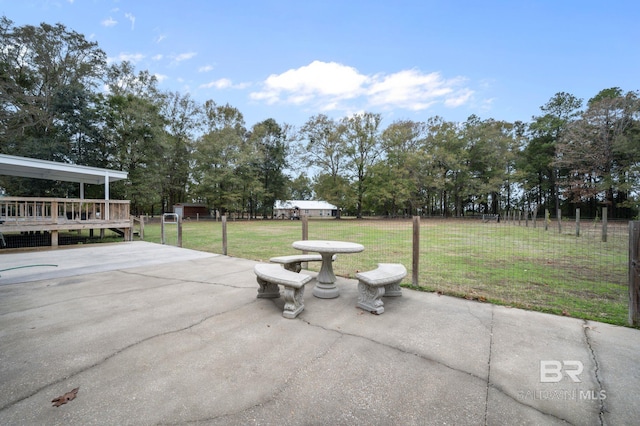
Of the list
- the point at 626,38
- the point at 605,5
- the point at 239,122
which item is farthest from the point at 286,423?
the point at 239,122

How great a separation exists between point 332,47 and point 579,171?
89.9ft

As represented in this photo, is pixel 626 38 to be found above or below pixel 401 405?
above

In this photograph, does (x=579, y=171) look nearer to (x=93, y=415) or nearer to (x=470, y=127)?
(x=470, y=127)

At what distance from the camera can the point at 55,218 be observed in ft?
29.7

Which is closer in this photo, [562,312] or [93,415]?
[93,415]

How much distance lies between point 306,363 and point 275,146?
36.6 meters

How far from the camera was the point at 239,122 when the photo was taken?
3512 cm

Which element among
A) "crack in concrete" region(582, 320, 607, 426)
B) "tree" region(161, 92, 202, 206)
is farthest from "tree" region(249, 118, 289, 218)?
"crack in concrete" region(582, 320, 607, 426)

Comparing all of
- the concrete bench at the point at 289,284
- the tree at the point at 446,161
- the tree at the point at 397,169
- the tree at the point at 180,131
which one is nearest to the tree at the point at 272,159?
the tree at the point at 180,131

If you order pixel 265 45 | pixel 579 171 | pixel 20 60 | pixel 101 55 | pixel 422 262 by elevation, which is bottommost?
pixel 422 262

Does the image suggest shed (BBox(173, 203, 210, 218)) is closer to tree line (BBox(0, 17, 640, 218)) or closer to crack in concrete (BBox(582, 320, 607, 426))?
tree line (BBox(0, 17, 640, 218))

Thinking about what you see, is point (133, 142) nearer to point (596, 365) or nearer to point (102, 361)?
point (102, 361)

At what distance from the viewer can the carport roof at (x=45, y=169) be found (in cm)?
863

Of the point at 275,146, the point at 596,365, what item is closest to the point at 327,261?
the point at 596,365
